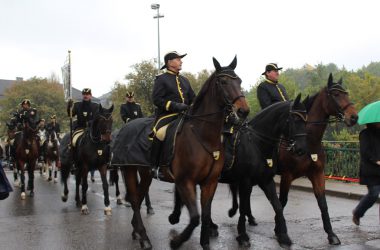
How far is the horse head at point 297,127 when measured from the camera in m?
7.22

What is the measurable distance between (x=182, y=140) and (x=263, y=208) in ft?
17.4

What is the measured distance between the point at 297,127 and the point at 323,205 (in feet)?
4.56

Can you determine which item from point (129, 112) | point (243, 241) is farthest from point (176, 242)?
point (129, 112)

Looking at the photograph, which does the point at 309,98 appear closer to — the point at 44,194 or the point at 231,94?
the point at 231,94

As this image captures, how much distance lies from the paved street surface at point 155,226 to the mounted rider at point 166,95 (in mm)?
1743

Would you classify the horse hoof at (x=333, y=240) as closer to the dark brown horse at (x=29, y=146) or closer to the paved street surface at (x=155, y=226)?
the paved street surface at (x=155, y=226)

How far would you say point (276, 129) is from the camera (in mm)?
7602

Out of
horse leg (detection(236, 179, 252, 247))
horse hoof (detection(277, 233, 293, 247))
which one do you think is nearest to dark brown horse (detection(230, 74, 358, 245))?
horse hoof (detection(277, 233, 293, 247))

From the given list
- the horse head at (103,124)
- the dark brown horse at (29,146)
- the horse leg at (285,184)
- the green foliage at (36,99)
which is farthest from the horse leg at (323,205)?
the green foliage at (36,99)

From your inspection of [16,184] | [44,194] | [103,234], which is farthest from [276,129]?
[16,184]

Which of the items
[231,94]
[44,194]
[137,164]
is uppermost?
[231,94]

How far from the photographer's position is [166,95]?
7277mm

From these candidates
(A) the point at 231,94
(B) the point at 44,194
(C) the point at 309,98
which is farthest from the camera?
(B) the point at 44,194

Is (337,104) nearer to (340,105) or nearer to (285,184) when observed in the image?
(340,105)
